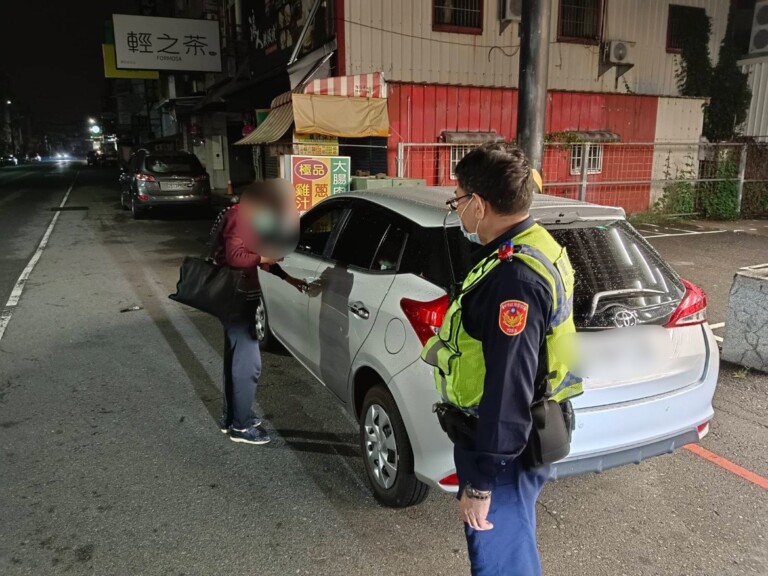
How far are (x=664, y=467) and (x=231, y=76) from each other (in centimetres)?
1922

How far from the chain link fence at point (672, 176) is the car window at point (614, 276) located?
1072cm

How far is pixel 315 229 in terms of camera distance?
480 centimetres

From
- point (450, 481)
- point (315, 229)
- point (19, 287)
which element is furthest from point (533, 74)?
point (19, 287)

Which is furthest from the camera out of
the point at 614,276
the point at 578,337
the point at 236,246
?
the point at 236,246

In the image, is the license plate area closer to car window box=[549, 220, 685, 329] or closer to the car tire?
the car tire

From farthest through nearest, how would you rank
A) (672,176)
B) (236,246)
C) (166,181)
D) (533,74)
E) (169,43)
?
(169,43) < (672,176) < (166,181) < (533,74) < (236,246)

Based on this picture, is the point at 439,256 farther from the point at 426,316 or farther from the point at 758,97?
the point at 758,97

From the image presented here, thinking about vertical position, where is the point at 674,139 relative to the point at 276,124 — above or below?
below

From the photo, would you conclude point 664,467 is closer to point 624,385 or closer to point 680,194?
point 624,385

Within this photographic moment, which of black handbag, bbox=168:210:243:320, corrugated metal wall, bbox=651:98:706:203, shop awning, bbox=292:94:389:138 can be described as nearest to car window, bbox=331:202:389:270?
black handbag, bbox=168:210:243:320

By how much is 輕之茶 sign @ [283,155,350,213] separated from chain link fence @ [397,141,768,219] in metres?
4.24

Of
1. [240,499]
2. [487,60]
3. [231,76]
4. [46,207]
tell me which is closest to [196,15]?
[231,76]

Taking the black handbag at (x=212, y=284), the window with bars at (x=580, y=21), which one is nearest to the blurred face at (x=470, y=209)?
the black handbag at (x=212, y=284)

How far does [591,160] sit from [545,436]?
13662 mm
